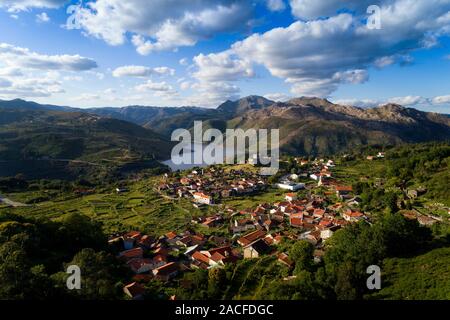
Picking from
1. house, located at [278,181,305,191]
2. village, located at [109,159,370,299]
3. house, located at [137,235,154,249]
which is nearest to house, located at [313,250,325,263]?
village, located at [109,159,370,299]

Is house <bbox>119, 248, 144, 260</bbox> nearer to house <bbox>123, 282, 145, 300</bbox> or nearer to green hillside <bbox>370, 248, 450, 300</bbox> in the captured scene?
house <bbox>123, 282, 145, 300</bbox>

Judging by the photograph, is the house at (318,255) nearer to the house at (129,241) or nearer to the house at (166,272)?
the house at (166,272)

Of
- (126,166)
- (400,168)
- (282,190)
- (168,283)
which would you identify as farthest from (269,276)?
(126,166)

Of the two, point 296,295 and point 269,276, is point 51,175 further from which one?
point 296,295

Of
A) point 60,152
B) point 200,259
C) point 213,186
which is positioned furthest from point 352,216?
point 60,152

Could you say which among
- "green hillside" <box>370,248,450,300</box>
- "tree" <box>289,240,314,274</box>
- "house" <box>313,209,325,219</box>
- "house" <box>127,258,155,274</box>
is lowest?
"house" <box>127,258,155,274</box>

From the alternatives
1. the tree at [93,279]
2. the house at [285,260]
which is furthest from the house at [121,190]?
the house at [285,260]

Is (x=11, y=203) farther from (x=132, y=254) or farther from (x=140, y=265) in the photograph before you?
(x=140, y=265)
